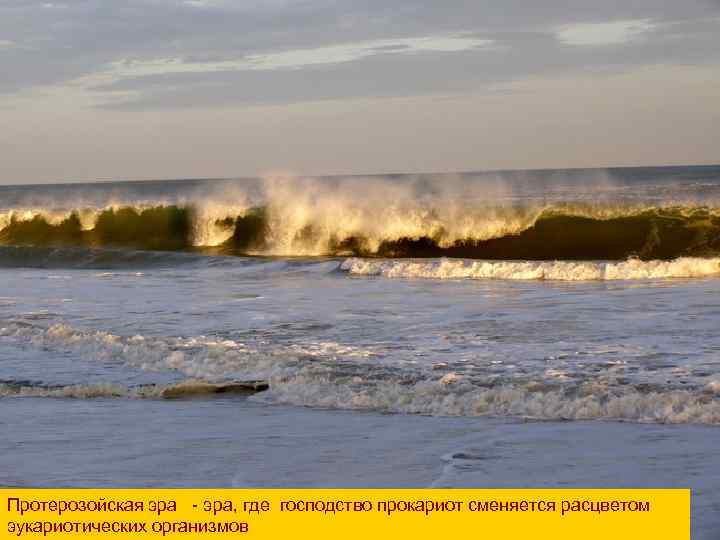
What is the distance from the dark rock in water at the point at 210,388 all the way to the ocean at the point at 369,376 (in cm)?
3

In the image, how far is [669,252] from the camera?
25.2 metres

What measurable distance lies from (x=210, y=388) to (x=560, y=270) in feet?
35.1

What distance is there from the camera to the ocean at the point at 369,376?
253 inches

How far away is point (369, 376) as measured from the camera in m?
9.34

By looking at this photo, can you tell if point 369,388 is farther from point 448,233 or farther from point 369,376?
point 448,233

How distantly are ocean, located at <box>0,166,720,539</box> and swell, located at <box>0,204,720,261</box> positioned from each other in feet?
22.2
